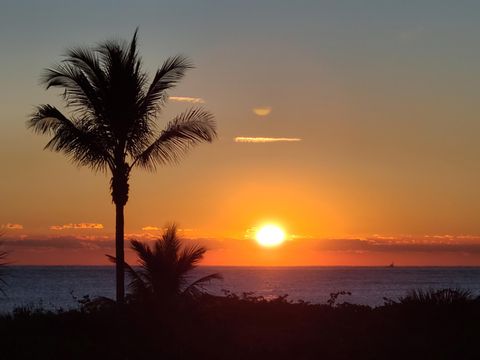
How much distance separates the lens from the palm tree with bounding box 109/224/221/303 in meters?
22.1

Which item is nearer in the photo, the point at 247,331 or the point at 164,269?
the point at 247,331

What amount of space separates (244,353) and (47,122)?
9.42m

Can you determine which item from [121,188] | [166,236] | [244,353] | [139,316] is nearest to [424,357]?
[244,353]

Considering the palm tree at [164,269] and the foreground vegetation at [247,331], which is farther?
the palm tree at [164,269]

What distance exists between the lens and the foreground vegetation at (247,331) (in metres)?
13.7

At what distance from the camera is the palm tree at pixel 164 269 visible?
72.6ft

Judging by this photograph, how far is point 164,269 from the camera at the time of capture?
2247cm

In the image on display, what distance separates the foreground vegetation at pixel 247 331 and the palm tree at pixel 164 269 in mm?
2822

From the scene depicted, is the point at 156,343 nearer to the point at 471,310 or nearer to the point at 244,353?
the point at 244,353

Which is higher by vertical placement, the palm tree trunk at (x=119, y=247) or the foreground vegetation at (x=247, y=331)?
the palm tree trunk at (x=119, y=247)

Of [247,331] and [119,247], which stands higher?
[119,247]

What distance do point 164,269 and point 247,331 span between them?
670 centimetres

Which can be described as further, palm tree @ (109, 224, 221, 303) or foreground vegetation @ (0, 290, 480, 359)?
palm tree @ (109, 224, 221, 303)

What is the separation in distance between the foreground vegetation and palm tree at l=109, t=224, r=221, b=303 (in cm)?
282
